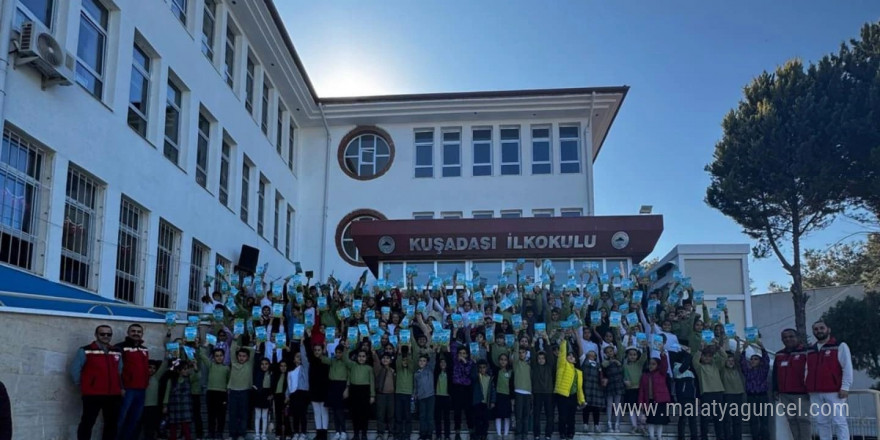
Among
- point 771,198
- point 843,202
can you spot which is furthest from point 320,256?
point 843,202

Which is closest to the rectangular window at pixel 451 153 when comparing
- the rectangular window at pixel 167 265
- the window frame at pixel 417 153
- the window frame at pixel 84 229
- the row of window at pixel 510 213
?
the window frame at pixel 417 153

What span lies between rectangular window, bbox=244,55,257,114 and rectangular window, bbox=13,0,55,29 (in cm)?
942

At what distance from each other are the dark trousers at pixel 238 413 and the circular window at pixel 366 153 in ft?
51.8

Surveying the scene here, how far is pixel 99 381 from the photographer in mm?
9750

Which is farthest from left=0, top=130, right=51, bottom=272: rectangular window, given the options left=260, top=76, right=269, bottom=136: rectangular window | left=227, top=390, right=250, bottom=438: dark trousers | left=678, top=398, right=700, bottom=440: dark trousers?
left=260, top=76, right=269, bottom=136: rectangular window

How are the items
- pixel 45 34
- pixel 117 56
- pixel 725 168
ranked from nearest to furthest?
1. pixel 45 34
2. pixel 117 56
3. pixel 725 168

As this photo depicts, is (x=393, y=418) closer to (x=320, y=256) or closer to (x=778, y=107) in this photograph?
(x=320, y=256)

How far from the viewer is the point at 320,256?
84.7 feet

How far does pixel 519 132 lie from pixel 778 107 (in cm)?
821

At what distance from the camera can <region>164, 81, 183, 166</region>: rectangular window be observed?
16.3 m

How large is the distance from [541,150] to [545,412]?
1589 cm

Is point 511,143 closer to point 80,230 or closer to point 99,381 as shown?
point 80,230

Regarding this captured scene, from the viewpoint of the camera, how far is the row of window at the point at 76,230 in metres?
10.9

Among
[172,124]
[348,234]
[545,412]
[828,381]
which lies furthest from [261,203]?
[828,381]
